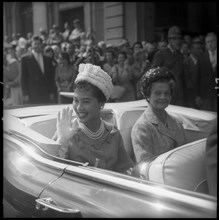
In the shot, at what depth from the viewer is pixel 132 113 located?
3090mm

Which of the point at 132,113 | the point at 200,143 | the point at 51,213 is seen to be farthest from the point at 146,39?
the point at 51,213

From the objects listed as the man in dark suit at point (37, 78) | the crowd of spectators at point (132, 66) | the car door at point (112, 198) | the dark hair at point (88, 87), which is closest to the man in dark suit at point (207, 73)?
the crowd of spectators at point (132, 66)

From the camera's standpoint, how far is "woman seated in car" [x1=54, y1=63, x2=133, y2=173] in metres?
2.29

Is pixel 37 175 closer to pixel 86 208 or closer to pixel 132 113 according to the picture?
pixel 86 208

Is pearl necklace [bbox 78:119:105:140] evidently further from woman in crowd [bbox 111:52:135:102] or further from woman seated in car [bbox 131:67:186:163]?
woman in crowd [bbox 111:52:135:102]

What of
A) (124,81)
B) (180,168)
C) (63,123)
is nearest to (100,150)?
(63,123)

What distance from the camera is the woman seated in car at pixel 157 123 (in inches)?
100

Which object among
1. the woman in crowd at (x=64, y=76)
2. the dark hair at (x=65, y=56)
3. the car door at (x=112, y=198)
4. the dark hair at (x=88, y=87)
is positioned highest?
the dark hair at (x=65, y=56)

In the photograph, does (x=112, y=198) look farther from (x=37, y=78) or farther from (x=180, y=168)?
(x=37, y=78)

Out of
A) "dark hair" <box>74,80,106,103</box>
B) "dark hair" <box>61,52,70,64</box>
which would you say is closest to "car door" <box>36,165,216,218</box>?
"dark hair" <box>74,80,106,103</box>

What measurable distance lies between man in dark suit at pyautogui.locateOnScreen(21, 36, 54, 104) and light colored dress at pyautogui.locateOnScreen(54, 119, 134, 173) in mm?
3776

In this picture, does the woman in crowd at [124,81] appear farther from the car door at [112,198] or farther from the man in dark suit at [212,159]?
the man in dark suit at [212,159]

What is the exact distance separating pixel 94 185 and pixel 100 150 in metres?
0.62

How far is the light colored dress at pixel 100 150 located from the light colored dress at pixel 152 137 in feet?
0.33
